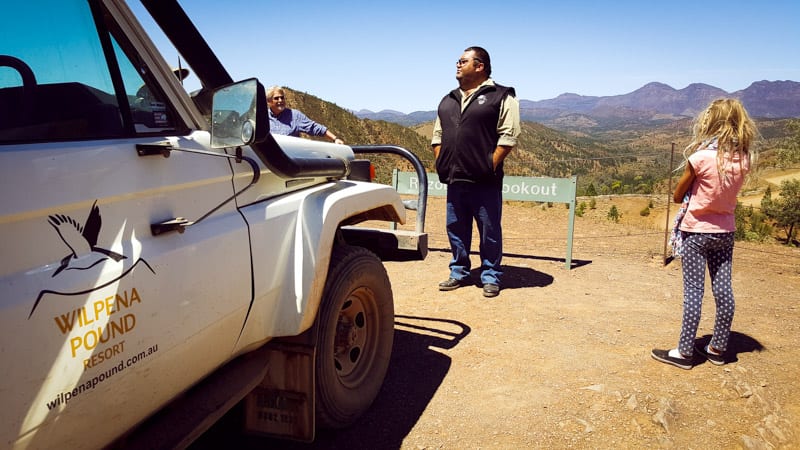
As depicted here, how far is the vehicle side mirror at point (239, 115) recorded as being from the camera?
1757mm

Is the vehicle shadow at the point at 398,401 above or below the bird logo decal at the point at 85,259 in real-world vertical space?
below

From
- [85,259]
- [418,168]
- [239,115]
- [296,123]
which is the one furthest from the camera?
[296,123]

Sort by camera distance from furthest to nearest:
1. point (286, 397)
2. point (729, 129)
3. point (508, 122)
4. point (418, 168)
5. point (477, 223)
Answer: point (477, 223) → point (508, 122) → point (418, 168) → point (729, 129) → point (286, 397)

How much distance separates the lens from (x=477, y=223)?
5.04 metres

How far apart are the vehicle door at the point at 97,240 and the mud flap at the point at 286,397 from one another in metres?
0.45

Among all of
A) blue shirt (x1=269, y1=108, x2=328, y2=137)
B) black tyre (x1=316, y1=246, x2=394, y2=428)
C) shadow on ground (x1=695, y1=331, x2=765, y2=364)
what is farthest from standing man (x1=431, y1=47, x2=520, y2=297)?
black tyre (x1=316, y1=246, x2=394, y2=428)

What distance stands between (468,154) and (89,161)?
12.0 feet

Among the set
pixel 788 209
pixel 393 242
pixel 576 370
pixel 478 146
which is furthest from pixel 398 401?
pixel 788 209

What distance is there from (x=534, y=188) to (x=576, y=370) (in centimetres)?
321

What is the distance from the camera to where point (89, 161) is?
1408mm

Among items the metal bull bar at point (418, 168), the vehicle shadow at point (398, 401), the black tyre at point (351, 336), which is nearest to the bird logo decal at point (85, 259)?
the black tyre at point (351, 336)

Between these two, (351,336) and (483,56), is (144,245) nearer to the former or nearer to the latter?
(351,336)

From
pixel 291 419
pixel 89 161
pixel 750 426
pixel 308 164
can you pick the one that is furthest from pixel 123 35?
pixel 750 426

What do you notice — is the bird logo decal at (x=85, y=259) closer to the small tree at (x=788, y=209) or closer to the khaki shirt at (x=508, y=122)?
the khaki shirt at (x=508, y=122)
